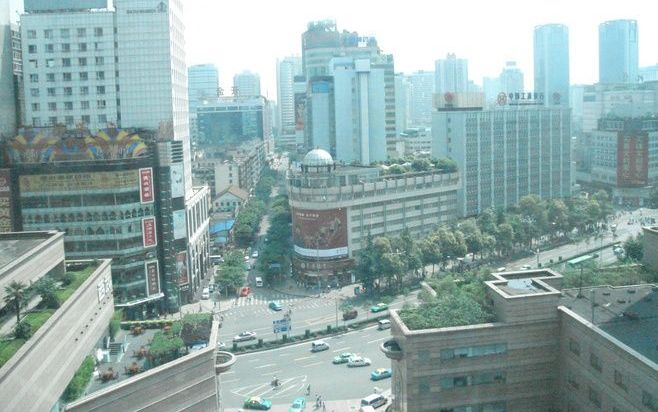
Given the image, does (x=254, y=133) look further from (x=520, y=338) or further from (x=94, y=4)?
(x=520, y=338)

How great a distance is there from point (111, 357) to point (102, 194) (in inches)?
786

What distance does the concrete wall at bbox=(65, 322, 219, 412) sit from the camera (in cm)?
2162

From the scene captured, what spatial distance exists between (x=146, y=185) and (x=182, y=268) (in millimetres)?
7472

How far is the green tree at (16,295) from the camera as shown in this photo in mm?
22266

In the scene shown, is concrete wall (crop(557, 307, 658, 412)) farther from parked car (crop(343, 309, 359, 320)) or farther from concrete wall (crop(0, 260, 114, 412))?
parked car (crop(343, 309, 359, 320))

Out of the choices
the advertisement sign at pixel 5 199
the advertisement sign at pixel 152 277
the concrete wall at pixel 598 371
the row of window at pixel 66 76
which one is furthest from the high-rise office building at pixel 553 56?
the concrete wall at pixel 598 371

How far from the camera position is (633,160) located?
8875 cm

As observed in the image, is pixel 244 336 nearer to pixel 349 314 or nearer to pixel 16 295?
pixel 349 314

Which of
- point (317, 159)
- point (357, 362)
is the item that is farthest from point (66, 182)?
point (317, 159)

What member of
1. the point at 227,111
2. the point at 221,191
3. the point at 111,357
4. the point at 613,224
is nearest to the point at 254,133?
the point at 227,111

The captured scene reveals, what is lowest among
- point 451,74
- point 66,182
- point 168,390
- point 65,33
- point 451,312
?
point 168,390

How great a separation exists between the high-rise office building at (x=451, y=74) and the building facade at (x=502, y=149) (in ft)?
324

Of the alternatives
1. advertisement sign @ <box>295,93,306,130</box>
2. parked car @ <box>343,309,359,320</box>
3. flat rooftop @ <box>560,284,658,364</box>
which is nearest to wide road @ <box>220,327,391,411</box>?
parked car @ <box>343,309,359,320</box>

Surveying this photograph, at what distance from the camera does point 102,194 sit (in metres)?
44.6
